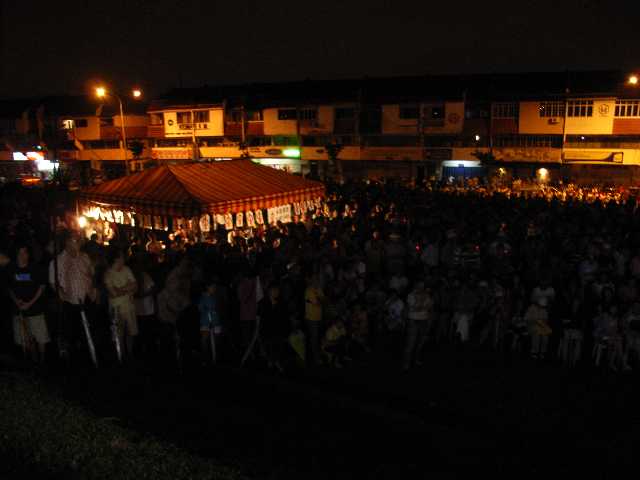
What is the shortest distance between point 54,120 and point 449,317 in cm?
5158

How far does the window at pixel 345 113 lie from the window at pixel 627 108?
1680cm

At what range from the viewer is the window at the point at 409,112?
35.9 meters

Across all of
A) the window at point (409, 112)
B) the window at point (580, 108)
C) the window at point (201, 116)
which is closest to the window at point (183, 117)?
the window at point (201, 116)

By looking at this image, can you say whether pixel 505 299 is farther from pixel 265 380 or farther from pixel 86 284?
pixel 86 284

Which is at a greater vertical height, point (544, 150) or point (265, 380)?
point (544, 150)

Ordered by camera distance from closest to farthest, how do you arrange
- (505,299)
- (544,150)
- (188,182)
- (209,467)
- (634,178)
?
(209,467) → (505,299) → (188,182) → (634,178) → (544,150)

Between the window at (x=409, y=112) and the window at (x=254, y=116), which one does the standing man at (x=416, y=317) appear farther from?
the window at (x=254, y=116)

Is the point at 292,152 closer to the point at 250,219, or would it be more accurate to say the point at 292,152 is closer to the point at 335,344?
the point at 250,219

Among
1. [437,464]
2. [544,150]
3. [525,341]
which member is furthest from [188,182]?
[544,150]

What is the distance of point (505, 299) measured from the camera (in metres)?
8.41

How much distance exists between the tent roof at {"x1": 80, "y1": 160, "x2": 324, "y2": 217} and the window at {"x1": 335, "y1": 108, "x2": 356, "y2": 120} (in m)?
21.5

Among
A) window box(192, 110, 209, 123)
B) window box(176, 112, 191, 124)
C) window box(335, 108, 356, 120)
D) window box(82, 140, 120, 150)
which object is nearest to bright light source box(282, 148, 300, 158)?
window box(335, 108, 356, 120)

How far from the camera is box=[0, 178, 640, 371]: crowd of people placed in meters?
7.67

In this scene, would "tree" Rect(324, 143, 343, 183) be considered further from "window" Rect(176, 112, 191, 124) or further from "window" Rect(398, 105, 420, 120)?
"window" Rect(176, 112, 191, 124)
